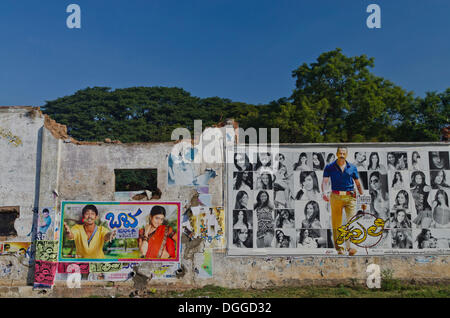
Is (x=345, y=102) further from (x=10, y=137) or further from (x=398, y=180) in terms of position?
(x=10, y=137)

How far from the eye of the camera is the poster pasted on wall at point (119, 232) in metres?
11.8

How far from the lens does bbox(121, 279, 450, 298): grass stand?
10938 millimetres

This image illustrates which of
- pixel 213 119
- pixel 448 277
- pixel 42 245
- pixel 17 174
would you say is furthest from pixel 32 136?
pixel 213 119

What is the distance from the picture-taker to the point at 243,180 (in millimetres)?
12219

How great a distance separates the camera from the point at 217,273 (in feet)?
38.5

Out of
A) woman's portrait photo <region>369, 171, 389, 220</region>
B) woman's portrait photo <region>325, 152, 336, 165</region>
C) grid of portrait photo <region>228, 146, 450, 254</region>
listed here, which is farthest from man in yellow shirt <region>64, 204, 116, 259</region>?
woman's portrait photo <region>369, 171, 389, 220</region>

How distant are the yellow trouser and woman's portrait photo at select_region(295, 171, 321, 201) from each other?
485mm

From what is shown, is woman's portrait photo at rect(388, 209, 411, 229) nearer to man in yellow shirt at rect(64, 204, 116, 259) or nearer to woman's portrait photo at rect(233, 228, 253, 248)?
woman's portrait photo at rect(233, 228, 253, 248)

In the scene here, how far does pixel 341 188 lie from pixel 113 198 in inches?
265

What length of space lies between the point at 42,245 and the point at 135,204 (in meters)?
2.84

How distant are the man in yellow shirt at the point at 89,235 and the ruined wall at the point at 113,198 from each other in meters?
0.47

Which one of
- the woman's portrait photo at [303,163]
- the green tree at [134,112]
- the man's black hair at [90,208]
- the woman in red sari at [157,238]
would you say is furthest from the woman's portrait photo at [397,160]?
the green tree at [134,112]

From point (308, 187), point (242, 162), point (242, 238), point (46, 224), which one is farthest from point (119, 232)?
point (308, 187)
